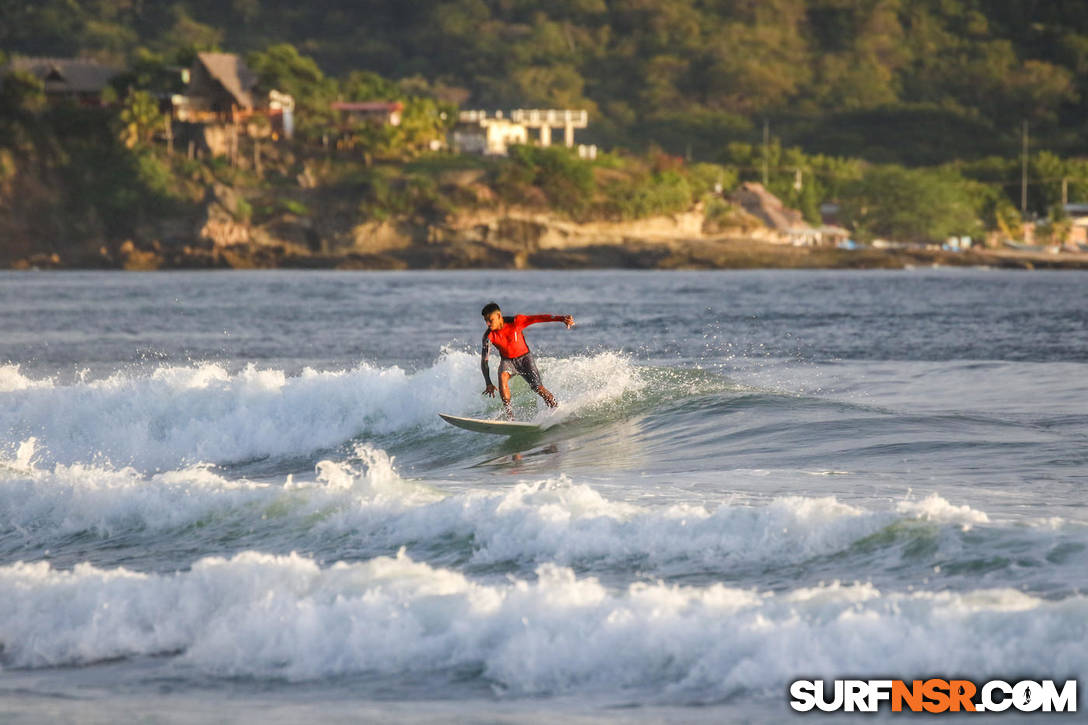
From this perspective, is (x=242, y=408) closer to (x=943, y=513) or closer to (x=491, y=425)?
(x=491, y=425)

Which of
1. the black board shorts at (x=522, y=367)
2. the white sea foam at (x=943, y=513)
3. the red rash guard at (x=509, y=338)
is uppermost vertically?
the red rash guard at (x=509, y=338)

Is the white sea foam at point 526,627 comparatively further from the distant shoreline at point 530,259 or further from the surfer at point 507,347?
Answer: the distant shoreline at point 530,259

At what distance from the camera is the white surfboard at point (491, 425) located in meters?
16.4

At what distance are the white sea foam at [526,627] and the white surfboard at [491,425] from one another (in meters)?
6.85

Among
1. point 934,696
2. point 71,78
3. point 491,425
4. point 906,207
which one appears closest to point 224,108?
point 71,78

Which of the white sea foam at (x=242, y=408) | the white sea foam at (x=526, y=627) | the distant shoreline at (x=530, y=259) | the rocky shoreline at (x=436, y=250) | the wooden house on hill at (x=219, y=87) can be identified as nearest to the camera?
the white sea foam at (x=526, y=627)

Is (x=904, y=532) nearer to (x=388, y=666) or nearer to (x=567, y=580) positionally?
(x=567, y=580)

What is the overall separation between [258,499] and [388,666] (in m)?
4.01

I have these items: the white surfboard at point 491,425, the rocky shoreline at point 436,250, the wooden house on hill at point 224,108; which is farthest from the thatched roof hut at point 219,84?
the white surfboard at point 491,425

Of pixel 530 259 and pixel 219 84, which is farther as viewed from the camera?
pixel 219 84

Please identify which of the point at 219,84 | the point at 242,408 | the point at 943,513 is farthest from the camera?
the point at 219,84

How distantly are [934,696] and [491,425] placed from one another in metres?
9.57

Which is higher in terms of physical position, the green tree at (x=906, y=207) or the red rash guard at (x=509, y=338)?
the green tree at (x=906, y=207)

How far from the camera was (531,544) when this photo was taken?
10070mm
